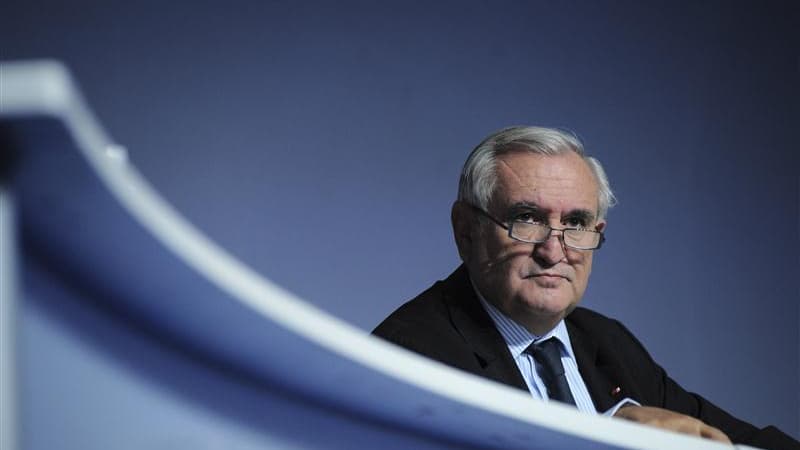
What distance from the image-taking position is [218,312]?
0.39 metres

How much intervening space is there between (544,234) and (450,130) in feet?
5.17

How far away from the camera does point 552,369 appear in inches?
70.0

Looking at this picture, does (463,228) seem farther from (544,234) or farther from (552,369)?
(552,369)

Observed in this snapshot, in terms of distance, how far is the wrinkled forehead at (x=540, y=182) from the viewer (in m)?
1.89

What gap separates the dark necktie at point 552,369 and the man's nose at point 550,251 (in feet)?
0.45

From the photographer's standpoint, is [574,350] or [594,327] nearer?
[574,350]

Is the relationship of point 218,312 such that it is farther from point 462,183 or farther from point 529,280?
point 462,183

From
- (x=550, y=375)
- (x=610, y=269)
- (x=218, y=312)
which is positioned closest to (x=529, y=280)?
(x=550, y=375)

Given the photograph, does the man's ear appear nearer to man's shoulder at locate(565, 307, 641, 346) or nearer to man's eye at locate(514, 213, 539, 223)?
man's eye at locate(514, 213, 539, 223)

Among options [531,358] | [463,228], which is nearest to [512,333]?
[531,358]

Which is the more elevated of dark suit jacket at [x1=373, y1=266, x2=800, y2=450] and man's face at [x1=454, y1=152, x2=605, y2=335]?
man's face at [x1=454, y1=152, x2=605, y2=335]

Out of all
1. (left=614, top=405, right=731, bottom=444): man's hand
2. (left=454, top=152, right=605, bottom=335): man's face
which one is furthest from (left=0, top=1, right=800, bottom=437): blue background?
(left=614, top=405, right=731, bottom=444): man's hand

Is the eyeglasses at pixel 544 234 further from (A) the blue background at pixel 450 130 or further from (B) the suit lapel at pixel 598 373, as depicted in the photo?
(A) the blue background at pixel 450 130

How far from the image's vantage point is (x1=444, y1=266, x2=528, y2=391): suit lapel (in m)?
1.67
